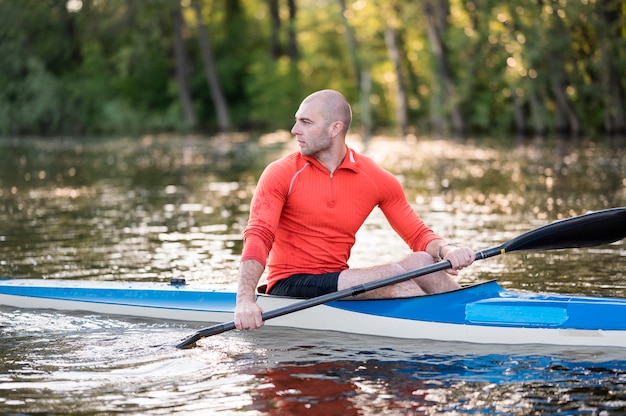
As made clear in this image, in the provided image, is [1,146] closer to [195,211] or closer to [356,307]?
[195,211]

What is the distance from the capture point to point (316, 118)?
669cm

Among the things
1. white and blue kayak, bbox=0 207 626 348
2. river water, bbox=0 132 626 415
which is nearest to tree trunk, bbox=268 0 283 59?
river water, bbox=0 132 626 415

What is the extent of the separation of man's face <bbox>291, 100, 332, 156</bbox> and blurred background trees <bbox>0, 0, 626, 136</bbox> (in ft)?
89.2

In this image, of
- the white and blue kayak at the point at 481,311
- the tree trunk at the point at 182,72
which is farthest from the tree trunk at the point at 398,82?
the white and blue kayak at the point at 481,311

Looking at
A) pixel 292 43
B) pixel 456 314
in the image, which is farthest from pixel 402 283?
pixel 292 43

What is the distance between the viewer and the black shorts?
6.86 meters

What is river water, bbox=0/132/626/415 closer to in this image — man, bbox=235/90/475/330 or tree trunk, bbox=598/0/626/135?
man, bbox=235/90/475/330

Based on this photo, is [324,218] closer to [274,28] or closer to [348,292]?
[348,292]

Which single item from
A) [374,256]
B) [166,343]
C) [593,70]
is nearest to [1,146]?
[593,70]

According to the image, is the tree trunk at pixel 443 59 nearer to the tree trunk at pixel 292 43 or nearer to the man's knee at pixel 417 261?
the tree trunk at pixel 292 43

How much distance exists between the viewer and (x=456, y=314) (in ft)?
22.6

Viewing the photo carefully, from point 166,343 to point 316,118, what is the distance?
1.78 m

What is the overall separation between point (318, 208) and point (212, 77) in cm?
4299

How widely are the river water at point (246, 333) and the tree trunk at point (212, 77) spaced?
83.4 feet
